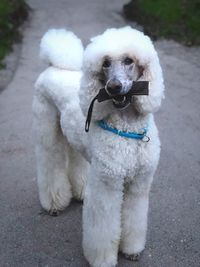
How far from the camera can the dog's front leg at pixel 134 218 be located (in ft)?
10.7

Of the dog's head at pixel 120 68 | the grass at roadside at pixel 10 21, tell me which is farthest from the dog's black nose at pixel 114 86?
the grass at roadside at pixel 10 21

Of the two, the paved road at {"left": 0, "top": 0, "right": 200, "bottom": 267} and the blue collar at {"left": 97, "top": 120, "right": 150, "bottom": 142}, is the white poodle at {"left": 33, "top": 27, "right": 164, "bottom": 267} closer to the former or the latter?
the blue collar at {"left": 97, "top": 120, "right": 150, "bottom": 142}

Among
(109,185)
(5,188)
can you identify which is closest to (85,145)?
(109,185)

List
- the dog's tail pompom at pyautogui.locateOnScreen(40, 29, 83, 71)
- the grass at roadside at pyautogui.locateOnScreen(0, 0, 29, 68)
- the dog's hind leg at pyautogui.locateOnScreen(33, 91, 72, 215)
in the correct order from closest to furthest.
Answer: the dog's tail pompom at pyautogui.locateOnScreen(40, 29, 83, 71)
the dog's hind leg at pyautogui.locateOnScreen(33, 91, 72, 215)
the grass at roadside at pyautogui.locateOnScreen(0, 0, 29, 68)

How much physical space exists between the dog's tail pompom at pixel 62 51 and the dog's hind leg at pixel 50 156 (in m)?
0.32

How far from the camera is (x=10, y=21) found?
11141 millimetres

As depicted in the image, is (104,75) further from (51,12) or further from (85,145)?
(51,12)

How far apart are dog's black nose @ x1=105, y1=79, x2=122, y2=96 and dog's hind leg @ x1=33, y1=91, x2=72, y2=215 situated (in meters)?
1.28

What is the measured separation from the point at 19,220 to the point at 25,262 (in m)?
0.59

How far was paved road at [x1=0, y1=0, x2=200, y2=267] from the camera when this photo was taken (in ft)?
11.8

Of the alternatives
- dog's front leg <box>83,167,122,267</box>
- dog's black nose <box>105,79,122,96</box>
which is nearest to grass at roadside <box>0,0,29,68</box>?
dog's front leg <box>83,167,122,267</box>

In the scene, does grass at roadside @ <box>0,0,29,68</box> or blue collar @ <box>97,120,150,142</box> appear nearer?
blue collar @ <box>97,120,150,142</box>

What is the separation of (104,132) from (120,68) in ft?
1.67

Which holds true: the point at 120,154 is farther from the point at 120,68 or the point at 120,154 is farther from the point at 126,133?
the point at 120,68
